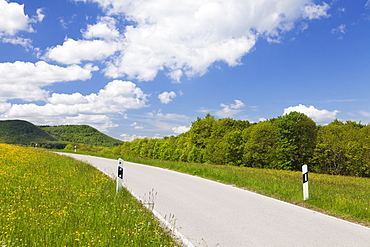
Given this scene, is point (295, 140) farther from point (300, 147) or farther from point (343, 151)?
point (343, 151)

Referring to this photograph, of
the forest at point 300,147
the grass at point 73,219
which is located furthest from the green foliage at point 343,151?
the grass at point 73,219

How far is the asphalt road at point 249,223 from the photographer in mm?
5809

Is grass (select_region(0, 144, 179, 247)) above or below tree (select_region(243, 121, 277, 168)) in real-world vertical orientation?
below

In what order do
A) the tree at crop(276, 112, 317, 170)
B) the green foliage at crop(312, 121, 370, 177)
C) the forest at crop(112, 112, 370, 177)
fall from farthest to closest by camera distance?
the tree at crop(276, 112, 317, 170), the forest at crop(112, 112, 370, 177), the green foliage at crop(312, 121, 370, 177)

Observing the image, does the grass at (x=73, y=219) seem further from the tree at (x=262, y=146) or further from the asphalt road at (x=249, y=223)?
the tree at (x=262, y=146)

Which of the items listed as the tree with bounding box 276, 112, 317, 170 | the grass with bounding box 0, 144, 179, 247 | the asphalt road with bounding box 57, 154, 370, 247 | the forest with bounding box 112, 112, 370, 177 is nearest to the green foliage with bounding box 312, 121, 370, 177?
the forest with bounding box 112, 112, 370, 177

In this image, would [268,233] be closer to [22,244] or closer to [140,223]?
[140,223]

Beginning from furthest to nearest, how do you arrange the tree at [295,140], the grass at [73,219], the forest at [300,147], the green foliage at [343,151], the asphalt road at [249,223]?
the tree at [295,140]
the forest at [300,147]
the green foliage at [343,151]
the asphalt road at [249,223]
the grass at [73,219]

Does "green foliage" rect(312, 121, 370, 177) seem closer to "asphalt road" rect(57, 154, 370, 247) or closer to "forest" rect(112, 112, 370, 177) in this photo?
"forest" rect(112, 112, 370, 177)

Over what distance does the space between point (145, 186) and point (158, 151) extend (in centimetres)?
6938

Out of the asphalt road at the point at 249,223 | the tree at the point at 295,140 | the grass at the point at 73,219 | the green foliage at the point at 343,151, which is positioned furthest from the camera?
the tree at the point at 295,140

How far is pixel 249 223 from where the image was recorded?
694 cm

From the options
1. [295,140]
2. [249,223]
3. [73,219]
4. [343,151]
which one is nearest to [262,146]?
[295,140]

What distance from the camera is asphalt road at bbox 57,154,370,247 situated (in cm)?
581
